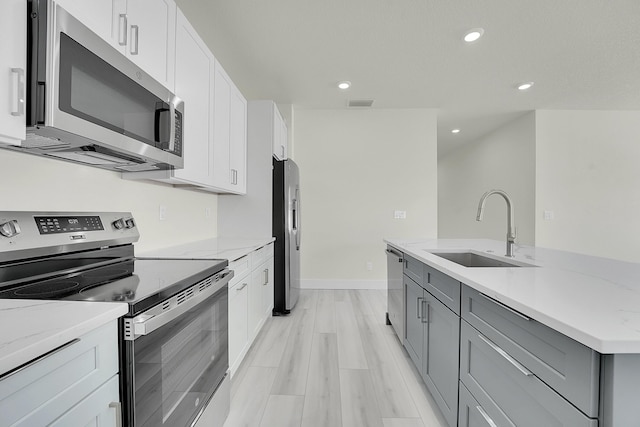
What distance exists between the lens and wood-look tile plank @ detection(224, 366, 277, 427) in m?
1.63

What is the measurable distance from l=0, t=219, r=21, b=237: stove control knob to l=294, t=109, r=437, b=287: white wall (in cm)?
353

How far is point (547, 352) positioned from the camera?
834mm

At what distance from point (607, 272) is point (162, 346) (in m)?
1.81

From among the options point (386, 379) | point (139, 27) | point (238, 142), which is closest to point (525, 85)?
point (238, 142)

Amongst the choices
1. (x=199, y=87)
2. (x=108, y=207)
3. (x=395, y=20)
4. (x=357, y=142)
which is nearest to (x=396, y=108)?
(x=357, y=142)

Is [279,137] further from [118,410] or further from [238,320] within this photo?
[118,410]

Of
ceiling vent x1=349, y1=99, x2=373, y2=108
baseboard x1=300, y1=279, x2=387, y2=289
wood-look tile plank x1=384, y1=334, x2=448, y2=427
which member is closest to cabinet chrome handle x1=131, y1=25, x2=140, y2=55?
wood-look tile plank x1=384, y1=334, x2=448, y2=427

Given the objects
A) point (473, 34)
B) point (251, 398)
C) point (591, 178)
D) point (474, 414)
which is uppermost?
point (473, 34)

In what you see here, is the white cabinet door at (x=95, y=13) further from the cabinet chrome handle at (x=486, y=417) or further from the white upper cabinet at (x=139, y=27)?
the cabinet chrome handle at (x=486, y=417)

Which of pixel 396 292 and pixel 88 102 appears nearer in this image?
pixel 88 102

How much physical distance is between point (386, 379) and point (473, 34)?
281 centimetres

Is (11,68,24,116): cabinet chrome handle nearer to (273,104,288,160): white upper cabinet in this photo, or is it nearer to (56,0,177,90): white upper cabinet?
(56,0,177,90): white upper cabinet

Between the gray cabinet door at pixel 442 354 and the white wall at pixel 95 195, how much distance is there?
1.81m

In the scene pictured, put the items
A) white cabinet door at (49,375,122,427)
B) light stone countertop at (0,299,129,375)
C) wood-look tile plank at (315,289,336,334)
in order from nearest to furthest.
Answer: light stone countertop at (0,299,129,375), white cabinet door at (49,375,122,427), wood-look tile plank at (315,289,336,334)
